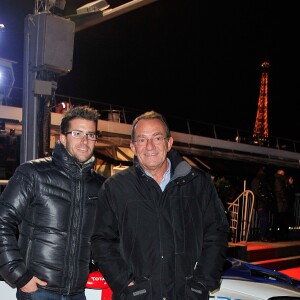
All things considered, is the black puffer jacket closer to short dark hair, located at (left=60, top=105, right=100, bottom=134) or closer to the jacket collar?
the jacket collar

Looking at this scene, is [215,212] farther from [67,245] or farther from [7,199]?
[7,199]

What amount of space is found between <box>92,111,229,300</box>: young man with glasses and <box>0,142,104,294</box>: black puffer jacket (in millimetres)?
156

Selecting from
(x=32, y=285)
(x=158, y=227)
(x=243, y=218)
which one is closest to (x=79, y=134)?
(x=158, y=227)

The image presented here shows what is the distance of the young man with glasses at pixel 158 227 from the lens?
101 inches

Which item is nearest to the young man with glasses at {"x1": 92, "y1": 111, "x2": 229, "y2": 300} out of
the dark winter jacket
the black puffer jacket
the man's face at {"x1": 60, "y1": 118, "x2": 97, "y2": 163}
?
the dark winter jacket

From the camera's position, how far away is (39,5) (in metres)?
5.31

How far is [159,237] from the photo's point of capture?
2.56m

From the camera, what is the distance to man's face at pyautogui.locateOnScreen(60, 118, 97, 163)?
9.42ft

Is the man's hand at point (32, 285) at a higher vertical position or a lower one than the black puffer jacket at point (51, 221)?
lower

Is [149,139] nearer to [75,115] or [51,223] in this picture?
[75,115]

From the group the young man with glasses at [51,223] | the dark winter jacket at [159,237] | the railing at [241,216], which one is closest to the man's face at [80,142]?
the young man with glasses at [51,223]

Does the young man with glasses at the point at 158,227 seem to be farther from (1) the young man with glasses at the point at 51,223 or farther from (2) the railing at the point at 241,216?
(2) the railing at the point at 241,216

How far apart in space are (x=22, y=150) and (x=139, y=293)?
10.4 feet

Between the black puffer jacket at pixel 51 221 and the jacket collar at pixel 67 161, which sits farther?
the jacket collar at pixel 67 161
